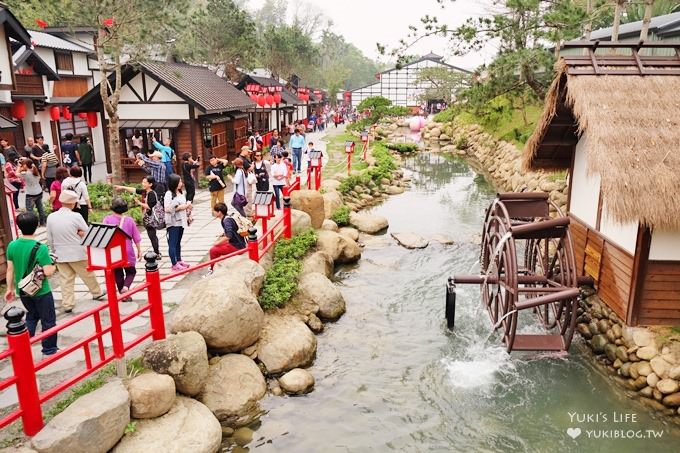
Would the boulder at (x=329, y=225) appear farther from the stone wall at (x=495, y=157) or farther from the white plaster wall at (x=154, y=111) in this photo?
the white plaster wall at (x=154, y=111)

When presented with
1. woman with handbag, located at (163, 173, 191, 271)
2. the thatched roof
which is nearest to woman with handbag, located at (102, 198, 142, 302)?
woman with handbag, located at (163, 173, 191, 271)

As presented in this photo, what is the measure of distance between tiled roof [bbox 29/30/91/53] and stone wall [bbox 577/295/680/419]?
2753 centimetres

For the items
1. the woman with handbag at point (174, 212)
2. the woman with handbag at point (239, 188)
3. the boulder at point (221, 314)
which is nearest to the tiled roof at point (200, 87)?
the woman with handbag at point (239, 188)

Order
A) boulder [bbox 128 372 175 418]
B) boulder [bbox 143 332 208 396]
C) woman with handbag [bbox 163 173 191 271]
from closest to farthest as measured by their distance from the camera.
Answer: boulder [bbox 128 372 175 418]
boulder [bbox 143 332 208 396]
woman with handbag [bbox 163 173 191 271]

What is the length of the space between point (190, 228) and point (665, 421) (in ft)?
38.6

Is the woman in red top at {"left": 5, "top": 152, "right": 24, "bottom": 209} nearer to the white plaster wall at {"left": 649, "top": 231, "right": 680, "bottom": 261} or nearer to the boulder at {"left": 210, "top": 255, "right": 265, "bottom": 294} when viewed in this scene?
the boulder at {"left": 210, "top": 255, "right": 265, "bottom": 294}

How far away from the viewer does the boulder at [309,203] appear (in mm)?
15586

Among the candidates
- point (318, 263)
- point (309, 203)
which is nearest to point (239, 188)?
point (309, 203)

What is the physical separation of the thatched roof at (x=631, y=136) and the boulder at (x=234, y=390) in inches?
256

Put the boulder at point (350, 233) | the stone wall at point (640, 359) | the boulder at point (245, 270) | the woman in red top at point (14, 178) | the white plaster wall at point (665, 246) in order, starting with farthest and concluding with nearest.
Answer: the boulder at point (350, 233), the woman in red top at point (14, 178), the boulder at point (245, 270), the white plaster wall at point (665, 246), the stone wall at point (640, 359)

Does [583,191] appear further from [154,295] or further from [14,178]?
[14,178]

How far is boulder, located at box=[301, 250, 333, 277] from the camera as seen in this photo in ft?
43.3

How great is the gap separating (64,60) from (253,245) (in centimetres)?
2467

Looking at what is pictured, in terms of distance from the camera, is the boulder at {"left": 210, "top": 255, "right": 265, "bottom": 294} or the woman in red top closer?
the boulder at {"left": 210, "top": 255, "right": 265, "bottom": 294}
